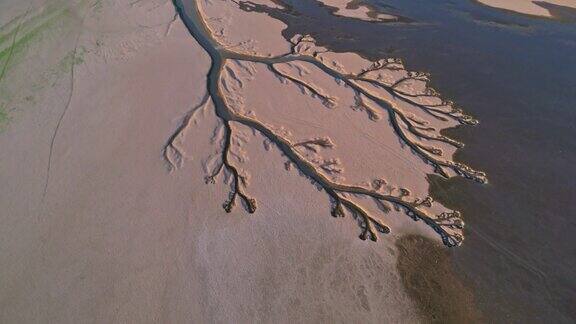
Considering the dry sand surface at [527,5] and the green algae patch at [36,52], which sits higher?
the dry sand surface at [527,5]

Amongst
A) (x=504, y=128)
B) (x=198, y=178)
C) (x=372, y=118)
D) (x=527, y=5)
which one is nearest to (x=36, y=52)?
(x=198, y=178)

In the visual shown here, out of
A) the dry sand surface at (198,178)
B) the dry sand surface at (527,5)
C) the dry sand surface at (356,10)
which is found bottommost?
the dry sand surface at (198,178)

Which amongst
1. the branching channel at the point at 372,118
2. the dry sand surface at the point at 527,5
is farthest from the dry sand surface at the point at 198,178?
the dry sand surface at the point at 527,5

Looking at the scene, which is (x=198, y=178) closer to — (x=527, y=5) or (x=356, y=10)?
(x=356, y=10)

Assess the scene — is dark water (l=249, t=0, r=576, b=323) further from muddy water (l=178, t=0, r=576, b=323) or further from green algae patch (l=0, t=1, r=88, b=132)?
green algae patch (l=0, t=1, r=88, b=132)

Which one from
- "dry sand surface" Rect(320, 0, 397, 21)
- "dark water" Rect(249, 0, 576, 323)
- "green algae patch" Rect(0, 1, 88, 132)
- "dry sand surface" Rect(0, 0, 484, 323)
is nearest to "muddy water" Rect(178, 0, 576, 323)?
"dark water" Rect(249, 0, 576, 323)

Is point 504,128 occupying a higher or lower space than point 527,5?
lower

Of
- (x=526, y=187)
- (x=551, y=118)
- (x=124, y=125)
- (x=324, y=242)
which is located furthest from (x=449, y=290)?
(x=124, y=125)

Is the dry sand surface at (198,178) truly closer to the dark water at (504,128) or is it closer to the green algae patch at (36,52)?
the green algae patch at (36,52)
